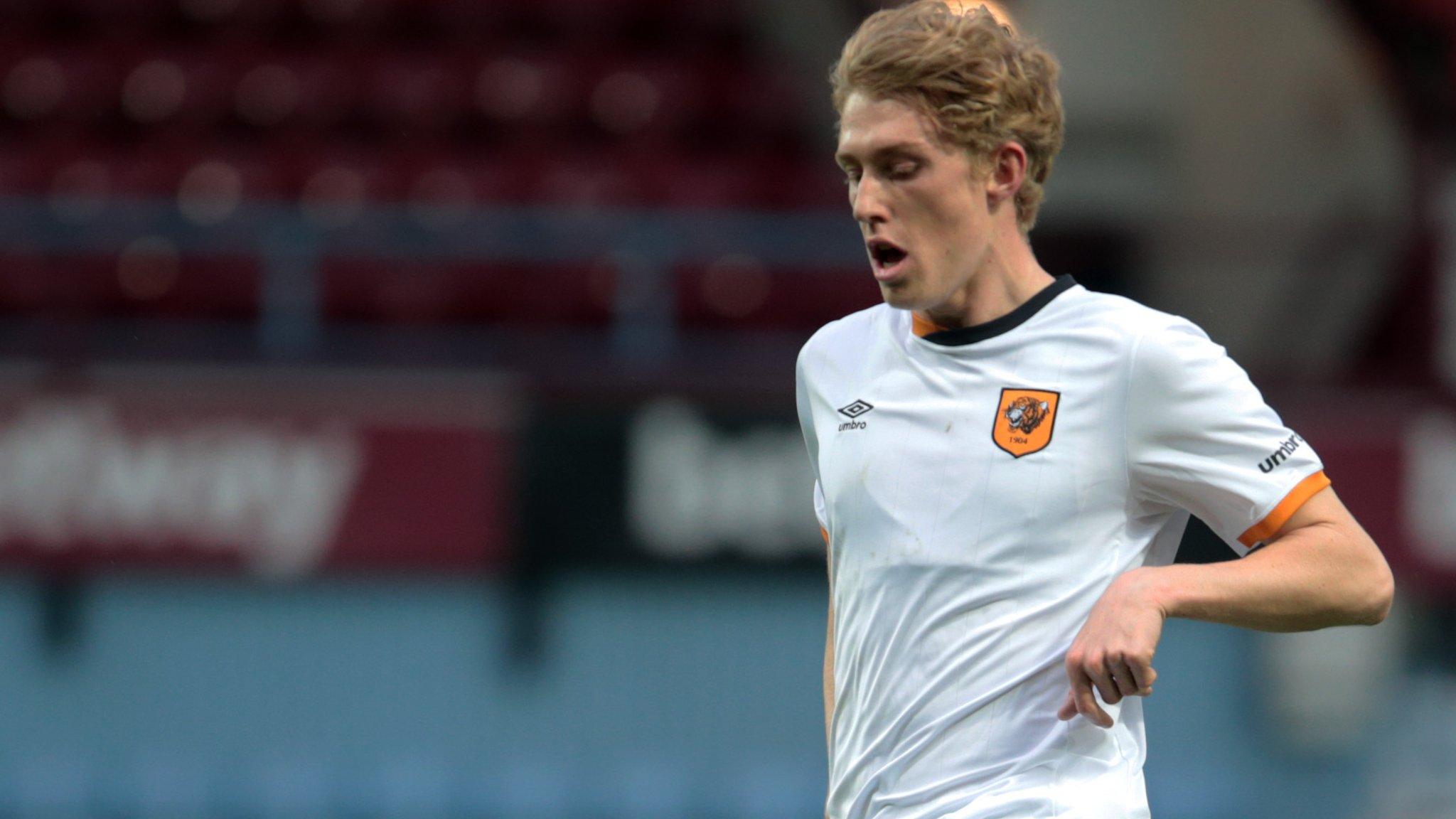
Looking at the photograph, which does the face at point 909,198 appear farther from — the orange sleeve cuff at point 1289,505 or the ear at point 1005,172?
the orange sleeve cuff at point 1289,505

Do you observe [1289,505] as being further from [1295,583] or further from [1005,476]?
[1005,476]

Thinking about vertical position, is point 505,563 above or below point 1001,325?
below

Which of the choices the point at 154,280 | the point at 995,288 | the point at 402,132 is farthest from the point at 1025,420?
the point at 402,132

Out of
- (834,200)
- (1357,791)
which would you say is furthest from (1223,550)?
(834,200)

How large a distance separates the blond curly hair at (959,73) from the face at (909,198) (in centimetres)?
2

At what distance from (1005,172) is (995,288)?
0.50ft

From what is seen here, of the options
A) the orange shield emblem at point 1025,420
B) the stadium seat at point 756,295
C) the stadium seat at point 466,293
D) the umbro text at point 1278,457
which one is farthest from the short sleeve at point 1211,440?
the stadium seat at point 466,293

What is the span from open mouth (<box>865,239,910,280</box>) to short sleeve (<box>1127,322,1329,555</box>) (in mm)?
320

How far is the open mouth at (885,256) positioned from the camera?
2.46 m

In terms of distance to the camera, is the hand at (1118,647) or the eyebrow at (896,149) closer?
the hand at (1118,647)

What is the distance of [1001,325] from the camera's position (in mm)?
2535

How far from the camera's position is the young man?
238 cm

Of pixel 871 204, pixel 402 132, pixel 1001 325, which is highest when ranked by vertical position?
pixel 871 204

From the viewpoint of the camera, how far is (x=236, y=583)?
7.62 meters
